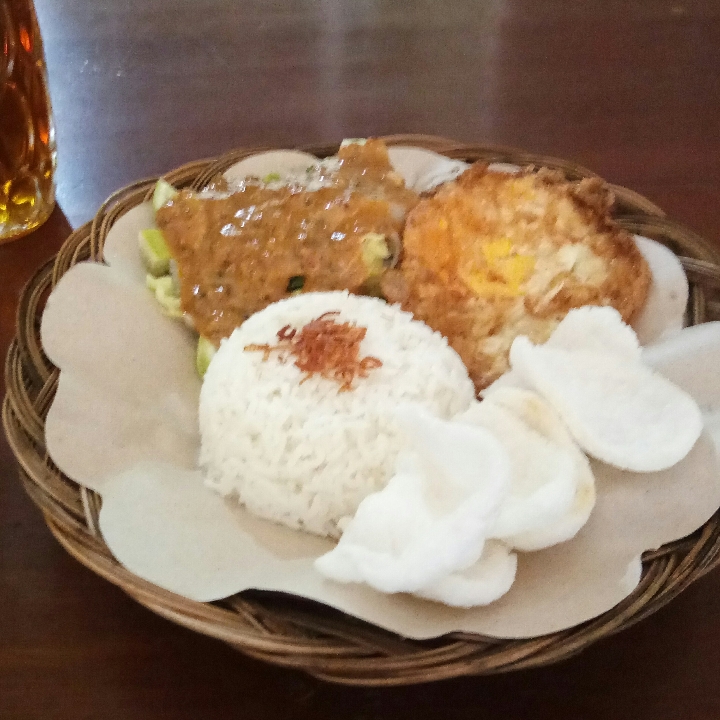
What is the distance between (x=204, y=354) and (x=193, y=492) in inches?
15.3

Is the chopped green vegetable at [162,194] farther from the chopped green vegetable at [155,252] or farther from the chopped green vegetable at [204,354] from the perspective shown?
the chopped green vegetable at [204,354]

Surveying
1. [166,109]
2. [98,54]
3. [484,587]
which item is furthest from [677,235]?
[98,54]

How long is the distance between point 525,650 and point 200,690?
0.47 meters

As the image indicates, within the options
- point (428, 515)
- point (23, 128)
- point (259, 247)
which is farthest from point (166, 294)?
point (428, 515)

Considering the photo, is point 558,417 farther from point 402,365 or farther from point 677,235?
point 677,235

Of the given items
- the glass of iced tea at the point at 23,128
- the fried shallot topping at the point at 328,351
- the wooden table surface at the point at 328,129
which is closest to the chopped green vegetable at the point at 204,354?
the fried shallot topping at the point at 328,351

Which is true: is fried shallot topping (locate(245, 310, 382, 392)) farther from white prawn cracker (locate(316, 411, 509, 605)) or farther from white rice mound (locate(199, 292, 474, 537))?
white prawn cracker (locate(316, 411, 509, 605))

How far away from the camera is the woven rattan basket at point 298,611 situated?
0.95 meters

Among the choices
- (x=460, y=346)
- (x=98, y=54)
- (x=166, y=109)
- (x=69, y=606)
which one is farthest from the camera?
(x=98, y=54)

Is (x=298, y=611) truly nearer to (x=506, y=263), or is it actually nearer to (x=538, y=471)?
(x=538, y=471)

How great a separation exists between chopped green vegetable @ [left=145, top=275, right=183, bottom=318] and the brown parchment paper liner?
0.02 metres

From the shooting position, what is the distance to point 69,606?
115 centimetres

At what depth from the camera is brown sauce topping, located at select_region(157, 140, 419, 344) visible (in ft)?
5.35

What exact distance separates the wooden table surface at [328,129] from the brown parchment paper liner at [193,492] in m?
0.13
